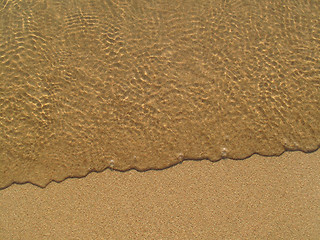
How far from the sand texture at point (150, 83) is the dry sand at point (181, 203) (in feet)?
0.52

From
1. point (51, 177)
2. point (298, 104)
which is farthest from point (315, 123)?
point (51, 177)

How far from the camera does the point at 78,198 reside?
8.75 ft

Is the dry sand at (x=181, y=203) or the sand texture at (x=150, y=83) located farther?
the sand texture at (x=150, y=83)

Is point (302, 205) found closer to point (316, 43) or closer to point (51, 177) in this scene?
point (316, 43)

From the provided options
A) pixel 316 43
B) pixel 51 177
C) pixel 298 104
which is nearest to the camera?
pixel 51 177

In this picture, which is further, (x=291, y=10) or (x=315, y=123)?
(x=291, y=10)

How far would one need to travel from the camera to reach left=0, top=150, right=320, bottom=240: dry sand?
253cm

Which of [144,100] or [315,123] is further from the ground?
[144,100]

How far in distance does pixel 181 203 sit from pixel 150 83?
4.87 ft

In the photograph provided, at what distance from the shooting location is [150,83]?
307 cm

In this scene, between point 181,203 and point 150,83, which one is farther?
point 150,83

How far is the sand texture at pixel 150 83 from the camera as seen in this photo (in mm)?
2854

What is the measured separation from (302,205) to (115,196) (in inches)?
79.1

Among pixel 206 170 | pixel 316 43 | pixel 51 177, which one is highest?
pixel 316 43
